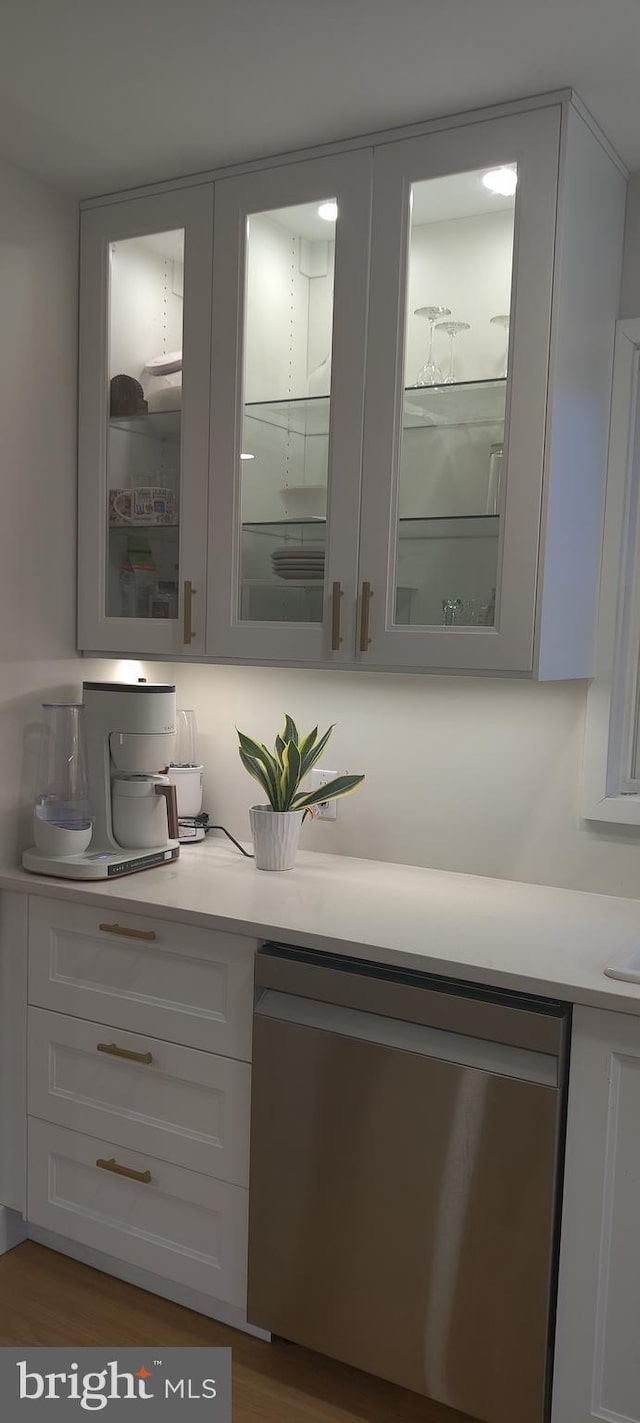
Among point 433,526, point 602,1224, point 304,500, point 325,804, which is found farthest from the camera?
point 325,804

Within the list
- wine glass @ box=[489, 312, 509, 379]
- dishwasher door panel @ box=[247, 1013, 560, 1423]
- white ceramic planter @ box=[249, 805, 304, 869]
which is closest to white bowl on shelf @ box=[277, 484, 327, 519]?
wine glass @ box=[489, 312, 509, 379]

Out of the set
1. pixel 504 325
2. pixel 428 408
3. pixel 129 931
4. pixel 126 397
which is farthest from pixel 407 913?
pixel 126 397

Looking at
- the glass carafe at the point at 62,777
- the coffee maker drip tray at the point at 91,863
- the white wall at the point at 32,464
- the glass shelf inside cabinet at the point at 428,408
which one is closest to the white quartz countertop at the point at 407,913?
the coffee maker drip tray at the point at 91,863

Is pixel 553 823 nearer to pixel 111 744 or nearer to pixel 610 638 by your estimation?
pixel 610 638

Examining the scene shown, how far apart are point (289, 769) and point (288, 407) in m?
0.80

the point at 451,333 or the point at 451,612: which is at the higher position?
the point at 451,333

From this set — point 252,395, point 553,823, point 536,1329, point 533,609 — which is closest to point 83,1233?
point 536,1329

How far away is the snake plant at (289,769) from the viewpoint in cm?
239

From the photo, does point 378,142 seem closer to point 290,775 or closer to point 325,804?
point 290,775

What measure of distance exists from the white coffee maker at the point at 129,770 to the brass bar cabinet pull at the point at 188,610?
0.40 feet

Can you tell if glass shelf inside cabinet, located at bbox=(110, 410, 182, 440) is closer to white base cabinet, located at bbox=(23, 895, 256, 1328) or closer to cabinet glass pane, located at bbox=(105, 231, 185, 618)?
cabinet glass pane, located at bbox=(105, 231, 185, 618)

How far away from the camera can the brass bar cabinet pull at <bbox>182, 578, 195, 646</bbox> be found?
2338mm

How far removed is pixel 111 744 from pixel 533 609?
101cm

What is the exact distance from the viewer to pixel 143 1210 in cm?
213
